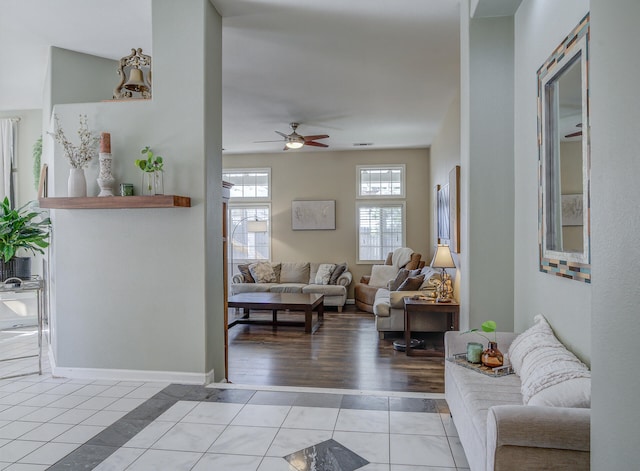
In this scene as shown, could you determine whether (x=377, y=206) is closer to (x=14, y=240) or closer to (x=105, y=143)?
(x=105, y=143)

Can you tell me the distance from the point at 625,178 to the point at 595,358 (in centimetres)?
52

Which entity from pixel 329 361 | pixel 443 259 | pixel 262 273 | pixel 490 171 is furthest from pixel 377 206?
pixel 490 171

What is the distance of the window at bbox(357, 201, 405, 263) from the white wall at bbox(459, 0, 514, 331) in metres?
5.46

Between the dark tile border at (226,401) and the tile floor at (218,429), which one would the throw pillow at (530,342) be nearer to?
the tile floor at (218,429)

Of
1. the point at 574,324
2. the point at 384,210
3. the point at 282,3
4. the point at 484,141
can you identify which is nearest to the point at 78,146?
the point at 282,3

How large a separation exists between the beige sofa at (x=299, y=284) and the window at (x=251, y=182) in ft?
5.18

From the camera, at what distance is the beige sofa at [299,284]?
775 cm

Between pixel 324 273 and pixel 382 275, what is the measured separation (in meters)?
1.07

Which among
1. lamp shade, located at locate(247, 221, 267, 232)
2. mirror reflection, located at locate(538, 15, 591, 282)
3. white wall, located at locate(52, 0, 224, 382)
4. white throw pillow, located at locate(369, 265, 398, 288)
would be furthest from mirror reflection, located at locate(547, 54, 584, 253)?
lamp shade, located at locate(247, 221, 267, 232)

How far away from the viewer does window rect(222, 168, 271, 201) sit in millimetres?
9164

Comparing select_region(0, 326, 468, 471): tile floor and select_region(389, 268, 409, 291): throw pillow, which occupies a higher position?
select_region(389, 268, 409, 291): throw pillow

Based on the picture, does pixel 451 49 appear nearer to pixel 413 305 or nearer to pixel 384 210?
pixel 413 305

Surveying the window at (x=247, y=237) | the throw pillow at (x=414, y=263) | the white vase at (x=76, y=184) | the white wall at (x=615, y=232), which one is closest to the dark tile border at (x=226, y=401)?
the white vase at (x=76, y=184)

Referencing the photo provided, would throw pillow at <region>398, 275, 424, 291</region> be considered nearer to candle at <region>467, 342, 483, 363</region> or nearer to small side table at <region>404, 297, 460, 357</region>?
small side table at <region>404, 297, 460, 357</region>
